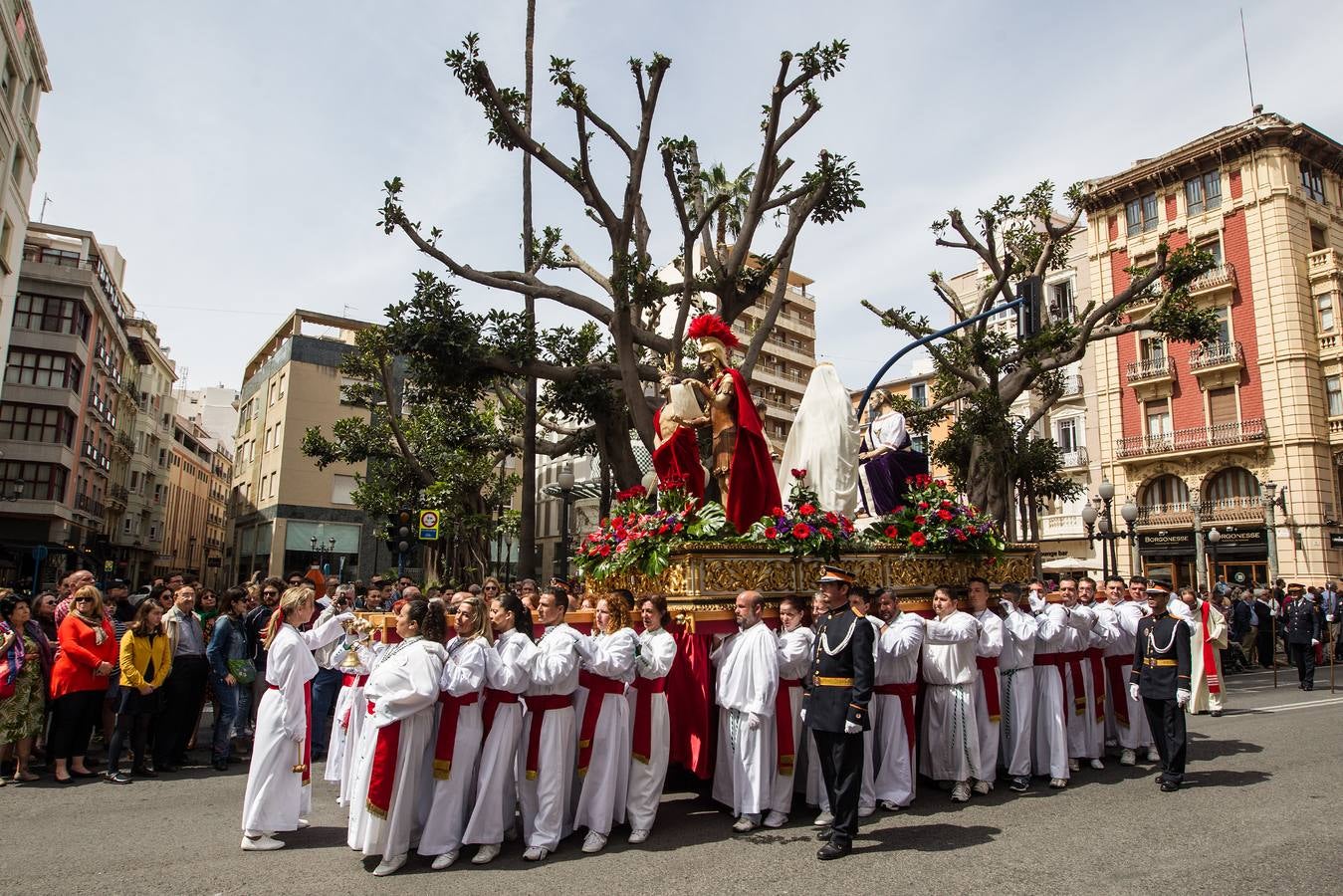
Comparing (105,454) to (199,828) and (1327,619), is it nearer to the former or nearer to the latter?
(199,828)

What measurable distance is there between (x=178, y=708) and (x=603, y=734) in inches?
208

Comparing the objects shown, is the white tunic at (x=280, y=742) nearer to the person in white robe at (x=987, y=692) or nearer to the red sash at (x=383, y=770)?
the red sash at (x=383, y=770)

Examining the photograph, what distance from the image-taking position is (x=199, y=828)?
682cm

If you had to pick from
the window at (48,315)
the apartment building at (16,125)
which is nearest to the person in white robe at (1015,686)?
the apartment building at (16,125)

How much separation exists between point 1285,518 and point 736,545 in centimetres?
2914

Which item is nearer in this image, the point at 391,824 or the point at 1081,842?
the point at 391,824

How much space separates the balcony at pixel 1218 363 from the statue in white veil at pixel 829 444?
27.1m

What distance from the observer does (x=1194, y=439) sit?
106 feet

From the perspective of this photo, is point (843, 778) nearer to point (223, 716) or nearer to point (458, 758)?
point (458, 758)

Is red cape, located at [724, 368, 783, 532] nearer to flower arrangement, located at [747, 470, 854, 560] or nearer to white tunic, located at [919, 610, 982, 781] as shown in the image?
flower arrangement, located at [747, 470, 854, 560]

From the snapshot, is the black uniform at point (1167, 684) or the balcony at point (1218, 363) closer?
the black uniform at point (1167, 684)

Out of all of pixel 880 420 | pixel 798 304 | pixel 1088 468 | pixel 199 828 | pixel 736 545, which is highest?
pixel 798 304

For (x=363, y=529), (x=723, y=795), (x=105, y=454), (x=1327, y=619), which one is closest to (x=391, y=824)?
(x=723, y=795)

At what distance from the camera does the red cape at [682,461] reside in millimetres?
9070
